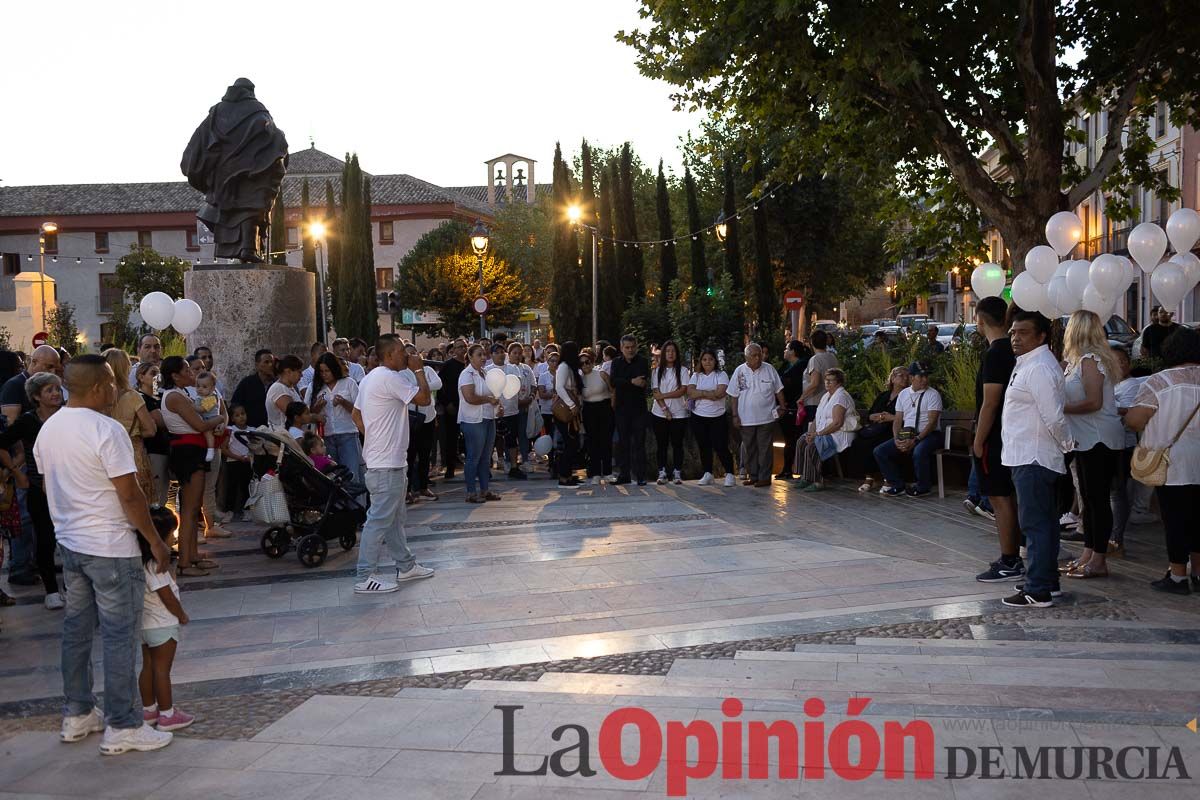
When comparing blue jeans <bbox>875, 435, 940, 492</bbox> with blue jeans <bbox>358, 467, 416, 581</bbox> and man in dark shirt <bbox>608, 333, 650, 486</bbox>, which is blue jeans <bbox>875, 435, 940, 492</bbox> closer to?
man in dark shirt <bbox>608, 333, 650, 486</bbox>

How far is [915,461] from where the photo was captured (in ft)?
41.3

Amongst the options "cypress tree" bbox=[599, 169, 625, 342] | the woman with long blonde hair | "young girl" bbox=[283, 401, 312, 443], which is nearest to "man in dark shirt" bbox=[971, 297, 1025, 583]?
the woman with long blonde hair

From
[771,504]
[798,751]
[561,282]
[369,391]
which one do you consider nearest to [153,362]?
[369,391]

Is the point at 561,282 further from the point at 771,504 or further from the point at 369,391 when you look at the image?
the point at 369,391

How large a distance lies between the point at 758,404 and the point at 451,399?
13.4 feet

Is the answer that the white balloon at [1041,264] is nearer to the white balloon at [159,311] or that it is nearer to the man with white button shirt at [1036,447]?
the man with white button shirt at [1036,447]

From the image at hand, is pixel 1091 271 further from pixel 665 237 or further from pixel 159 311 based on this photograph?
pixel 665 237

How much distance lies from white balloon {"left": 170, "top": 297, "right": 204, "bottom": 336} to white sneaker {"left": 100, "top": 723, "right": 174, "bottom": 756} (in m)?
9.31

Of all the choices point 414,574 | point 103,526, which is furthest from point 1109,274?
point 103,526

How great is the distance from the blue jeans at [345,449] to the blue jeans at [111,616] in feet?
21.1

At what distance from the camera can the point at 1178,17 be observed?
13938 mm

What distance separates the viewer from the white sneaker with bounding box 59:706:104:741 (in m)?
5.32

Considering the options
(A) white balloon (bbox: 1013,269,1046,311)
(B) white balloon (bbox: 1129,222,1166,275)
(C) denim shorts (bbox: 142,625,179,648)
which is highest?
(B) white balloon (bbox: 1129,222,1166,275)

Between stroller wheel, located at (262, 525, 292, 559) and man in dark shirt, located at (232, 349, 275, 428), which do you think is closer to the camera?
stroller wheel, located at (262, 525, 292, 559)
